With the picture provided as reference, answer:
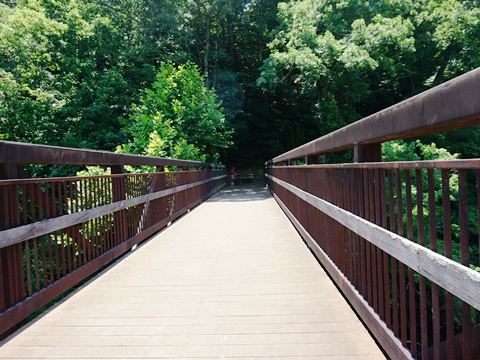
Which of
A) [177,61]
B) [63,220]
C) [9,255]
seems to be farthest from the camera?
[177,61]

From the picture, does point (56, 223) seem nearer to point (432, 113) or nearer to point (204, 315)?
point (204, 315)

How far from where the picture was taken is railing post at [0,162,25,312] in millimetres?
2365

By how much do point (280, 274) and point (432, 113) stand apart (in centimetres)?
255

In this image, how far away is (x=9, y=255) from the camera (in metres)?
2.42

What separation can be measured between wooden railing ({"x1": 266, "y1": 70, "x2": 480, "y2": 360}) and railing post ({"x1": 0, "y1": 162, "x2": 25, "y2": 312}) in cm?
221

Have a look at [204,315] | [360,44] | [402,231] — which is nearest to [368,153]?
[402,231]

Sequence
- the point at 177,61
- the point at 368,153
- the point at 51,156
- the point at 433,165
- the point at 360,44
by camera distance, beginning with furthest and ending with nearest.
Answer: the point at 177,61
the point at 360,44
the point at 51,156
the point at 368,153
the point at 433,165

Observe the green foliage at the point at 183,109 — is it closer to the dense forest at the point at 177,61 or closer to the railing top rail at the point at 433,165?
the dense forest at the point at 177,61

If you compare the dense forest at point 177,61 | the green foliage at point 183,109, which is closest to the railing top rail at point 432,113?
the dense forest at point 177,61

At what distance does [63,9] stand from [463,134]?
2100cm

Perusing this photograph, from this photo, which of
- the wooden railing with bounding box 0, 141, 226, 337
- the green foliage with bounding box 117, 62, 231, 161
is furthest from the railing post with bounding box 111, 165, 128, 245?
the green foliage with bounding box 117, 62, 231, 161

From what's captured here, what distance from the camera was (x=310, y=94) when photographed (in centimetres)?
2222

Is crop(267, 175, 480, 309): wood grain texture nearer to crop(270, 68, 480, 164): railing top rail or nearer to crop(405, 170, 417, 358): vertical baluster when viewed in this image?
crop(405, 170, 417, 358): vertical baluster

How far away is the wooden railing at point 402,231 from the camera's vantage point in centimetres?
133
